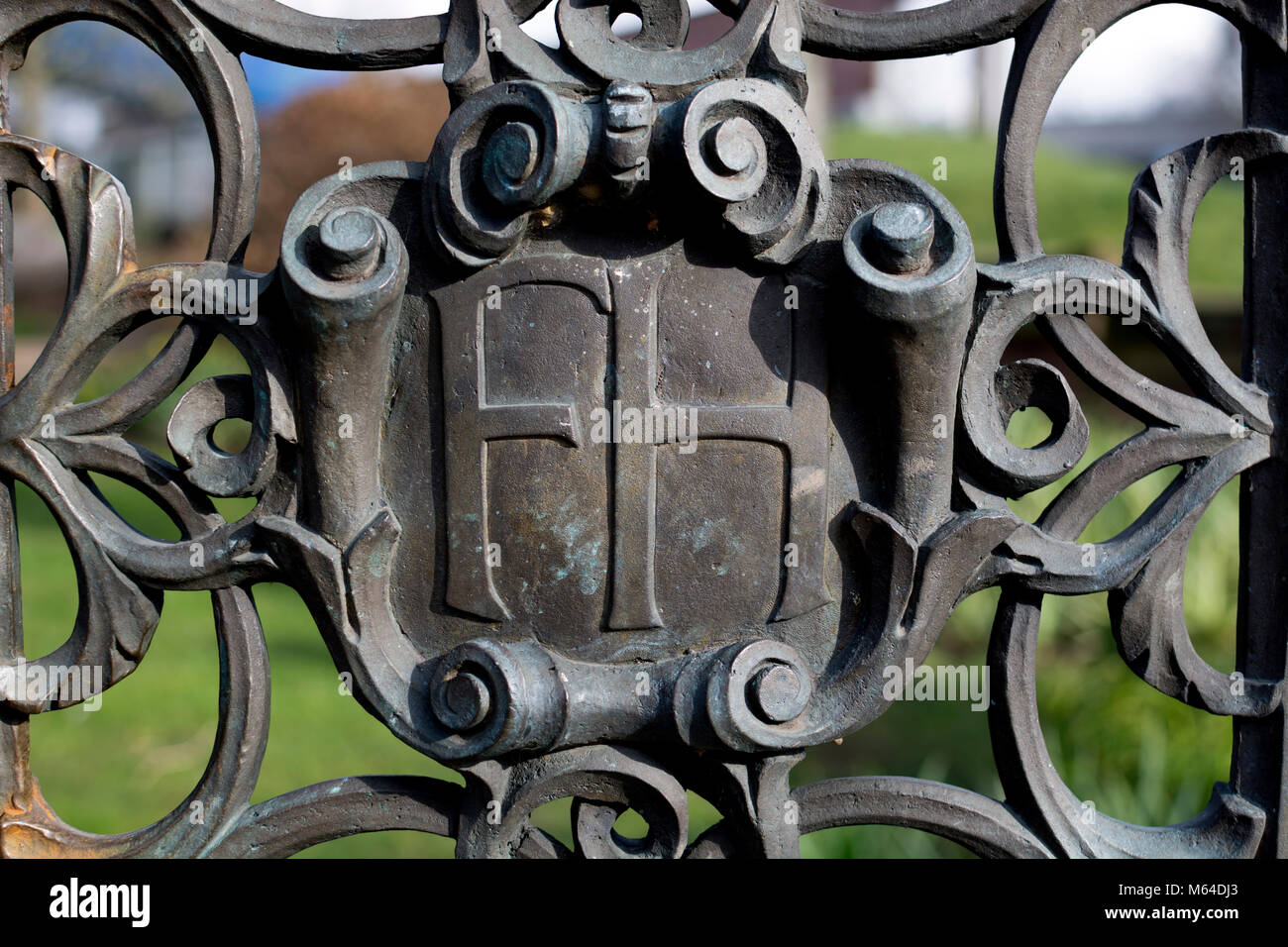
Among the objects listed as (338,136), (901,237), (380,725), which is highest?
(338,136)

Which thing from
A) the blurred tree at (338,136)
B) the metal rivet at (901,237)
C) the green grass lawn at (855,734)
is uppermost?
the blurred tree at (338,136)

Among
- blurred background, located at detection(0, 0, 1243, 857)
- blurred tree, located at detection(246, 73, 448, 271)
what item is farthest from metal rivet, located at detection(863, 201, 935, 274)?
blurred tree, located at detection(246, 73, 448, 271)

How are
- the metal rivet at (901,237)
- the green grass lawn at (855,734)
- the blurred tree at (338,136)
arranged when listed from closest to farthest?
1. the metal rivet at (901,237)
2. the green grass lawn at (855,734)
3. the blurred tree at (338,136)

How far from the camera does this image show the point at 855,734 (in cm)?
392

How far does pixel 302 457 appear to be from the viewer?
57.6 inches

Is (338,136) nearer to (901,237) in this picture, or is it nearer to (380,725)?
(380,725)

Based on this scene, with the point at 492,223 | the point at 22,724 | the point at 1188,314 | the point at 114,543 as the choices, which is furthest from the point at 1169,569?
the point at 22,724

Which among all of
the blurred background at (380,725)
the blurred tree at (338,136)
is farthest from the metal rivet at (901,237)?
the blurred tree at (338,136)

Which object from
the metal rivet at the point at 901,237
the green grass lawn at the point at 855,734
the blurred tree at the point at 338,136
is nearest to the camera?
the metal rivet at the point at 901,237

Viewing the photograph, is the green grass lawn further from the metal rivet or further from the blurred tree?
the blurred tree

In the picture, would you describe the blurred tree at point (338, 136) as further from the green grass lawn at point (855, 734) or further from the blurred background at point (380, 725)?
the green grass lawn at point (855, 734)

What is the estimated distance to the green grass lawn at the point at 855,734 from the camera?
305 cm

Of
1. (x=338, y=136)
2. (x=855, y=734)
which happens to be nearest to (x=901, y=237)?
(x=855, y=734)

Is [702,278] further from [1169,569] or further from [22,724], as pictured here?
[22,724]
